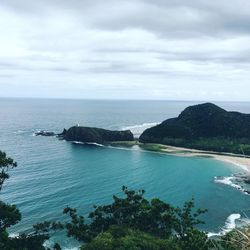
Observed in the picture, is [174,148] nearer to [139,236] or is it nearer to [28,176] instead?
[28,176]

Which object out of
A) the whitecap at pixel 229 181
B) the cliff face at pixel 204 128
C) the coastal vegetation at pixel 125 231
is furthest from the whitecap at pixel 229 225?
the cliff face at pixel 204 128

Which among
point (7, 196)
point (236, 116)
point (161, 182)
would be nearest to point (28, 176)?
point (7, 196)

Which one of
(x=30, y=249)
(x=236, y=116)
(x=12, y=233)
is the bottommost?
(x=12, y=233)

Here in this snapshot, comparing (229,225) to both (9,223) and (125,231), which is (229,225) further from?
(9,223)

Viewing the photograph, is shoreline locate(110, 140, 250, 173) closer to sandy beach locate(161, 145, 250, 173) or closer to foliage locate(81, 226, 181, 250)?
sandy beach locate(161, 145, 250, 173)

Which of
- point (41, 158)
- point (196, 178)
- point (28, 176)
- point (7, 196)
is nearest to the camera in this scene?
point (7, 196)

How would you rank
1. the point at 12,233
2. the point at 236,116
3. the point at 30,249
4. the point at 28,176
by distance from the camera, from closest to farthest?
the point at 30,249 → the point at 12,233 → the point at 28,176 → the point at 236,116

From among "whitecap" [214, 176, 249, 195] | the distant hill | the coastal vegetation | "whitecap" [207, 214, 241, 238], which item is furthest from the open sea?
the distant hill

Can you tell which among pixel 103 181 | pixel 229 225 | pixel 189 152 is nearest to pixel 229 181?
pixel 103 181

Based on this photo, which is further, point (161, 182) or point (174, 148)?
point (174, 148)
